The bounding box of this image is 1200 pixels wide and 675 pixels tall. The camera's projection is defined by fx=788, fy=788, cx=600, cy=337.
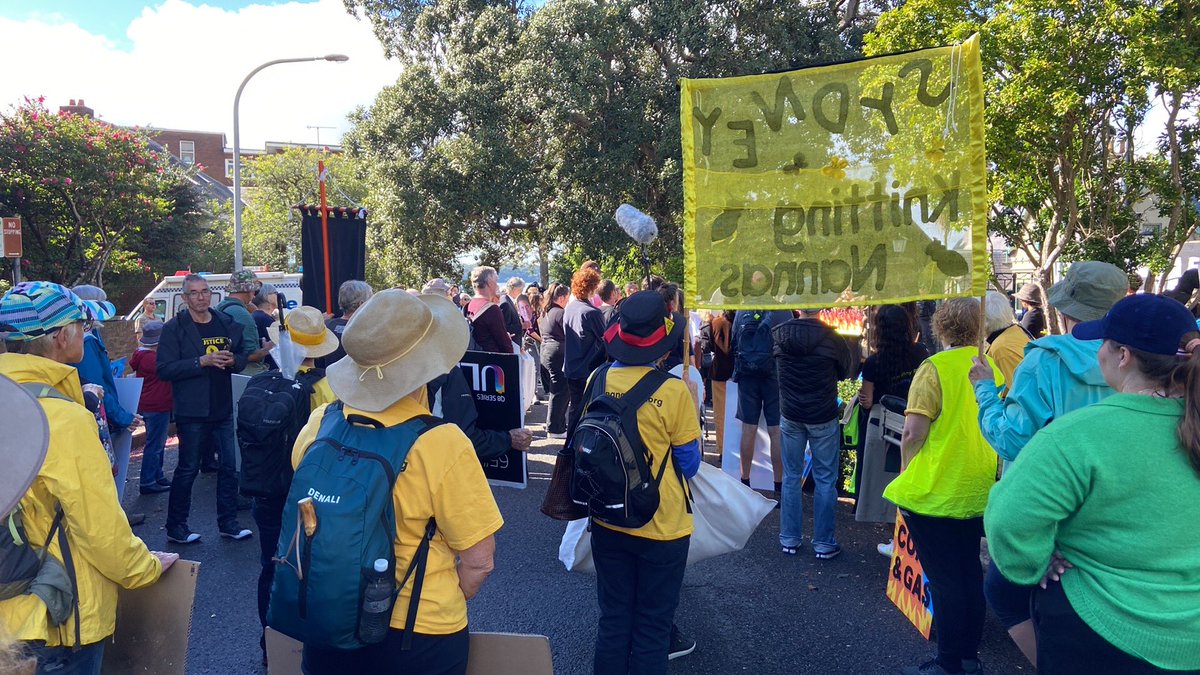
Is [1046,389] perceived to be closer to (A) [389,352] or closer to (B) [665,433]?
(B) [665,433]

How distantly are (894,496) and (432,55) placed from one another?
19.2 meters

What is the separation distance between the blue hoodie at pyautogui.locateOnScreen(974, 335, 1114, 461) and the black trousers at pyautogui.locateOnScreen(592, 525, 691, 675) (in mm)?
1337

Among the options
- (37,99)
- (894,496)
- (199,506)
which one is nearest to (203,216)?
(37,99)

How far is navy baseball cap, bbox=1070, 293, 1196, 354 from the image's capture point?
2072 millimetres

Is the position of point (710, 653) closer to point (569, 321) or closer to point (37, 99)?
point (569, 321)

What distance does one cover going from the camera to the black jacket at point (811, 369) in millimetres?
5164

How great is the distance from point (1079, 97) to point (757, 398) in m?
7.07

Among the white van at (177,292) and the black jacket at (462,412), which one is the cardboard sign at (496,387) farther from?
the white van at (177,292)

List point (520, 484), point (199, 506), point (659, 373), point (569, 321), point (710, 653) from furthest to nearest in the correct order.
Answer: point (569, 321), point (199, 506), point (520, 484), point (710, 653), point (659, 373)

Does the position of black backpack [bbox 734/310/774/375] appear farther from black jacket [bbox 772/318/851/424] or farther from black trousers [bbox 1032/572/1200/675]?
black trousers [bbox 1032/572/1200/675]

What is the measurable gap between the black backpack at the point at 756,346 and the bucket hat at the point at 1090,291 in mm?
3154

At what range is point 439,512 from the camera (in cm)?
217

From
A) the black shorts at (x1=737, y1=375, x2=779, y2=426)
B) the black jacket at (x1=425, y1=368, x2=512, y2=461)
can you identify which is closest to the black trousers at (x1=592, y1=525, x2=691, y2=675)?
the black jacket at (x1=425, y1=368, x2=512, y2=461)

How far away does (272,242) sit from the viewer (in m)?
40.2
